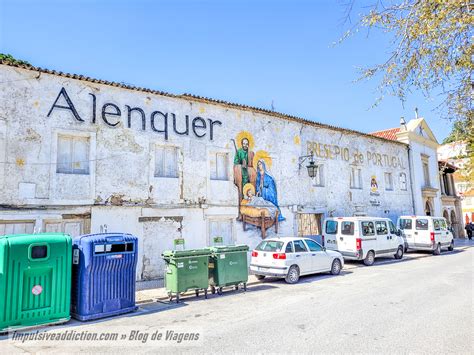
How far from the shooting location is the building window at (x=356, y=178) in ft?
69.1

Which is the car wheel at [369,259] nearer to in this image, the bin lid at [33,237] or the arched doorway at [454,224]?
the bin lid at [33,237]

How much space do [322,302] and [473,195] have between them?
45.3 metres

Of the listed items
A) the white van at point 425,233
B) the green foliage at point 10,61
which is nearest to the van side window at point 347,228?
the white van at point 425,233

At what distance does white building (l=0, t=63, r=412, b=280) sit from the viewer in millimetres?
10203

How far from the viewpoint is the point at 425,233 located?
19719 millimetres

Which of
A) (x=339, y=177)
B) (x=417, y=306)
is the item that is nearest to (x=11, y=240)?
(x=417, y=306)

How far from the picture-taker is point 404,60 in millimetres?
5621

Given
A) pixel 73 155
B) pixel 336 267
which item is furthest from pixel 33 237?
pixel 336 267

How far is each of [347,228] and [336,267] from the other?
116 inches

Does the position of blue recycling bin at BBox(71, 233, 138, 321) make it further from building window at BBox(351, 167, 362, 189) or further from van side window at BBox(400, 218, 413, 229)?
van side window at BBox(400, 218, 413, 229)

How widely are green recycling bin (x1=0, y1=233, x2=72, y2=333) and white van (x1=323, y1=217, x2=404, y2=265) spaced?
1161 cm

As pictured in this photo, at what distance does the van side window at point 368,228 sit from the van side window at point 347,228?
0.50 meters

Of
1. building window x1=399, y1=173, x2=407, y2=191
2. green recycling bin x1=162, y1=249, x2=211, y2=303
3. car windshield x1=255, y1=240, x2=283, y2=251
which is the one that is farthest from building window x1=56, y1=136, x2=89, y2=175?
building window x1=399, y1=173, x2=407, y2=191

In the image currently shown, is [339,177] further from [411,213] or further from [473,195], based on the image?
[473,195]
